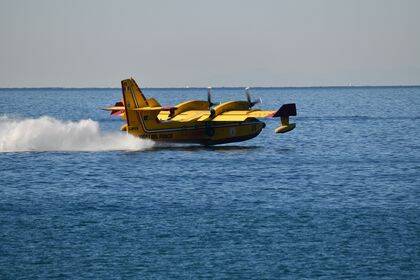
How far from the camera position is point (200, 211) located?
46.0m

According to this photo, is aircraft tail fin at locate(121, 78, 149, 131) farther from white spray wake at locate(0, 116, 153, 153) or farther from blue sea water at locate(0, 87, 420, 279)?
white spray wake at locate(0, 116, 153, 153)

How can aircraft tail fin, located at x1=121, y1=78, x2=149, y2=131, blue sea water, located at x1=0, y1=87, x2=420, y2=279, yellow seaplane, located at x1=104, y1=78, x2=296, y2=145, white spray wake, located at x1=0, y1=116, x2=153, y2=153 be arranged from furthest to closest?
white spray wake, located at x1=0, y1=116, x2=153, y2=153 → yellow seaplane, located at x1=104, y1=78, x2=296, y2=145 → aircraft tail fin, located at x1=121, y1=78, x2=149, y2=131 → blue sea water, located at x1=0, y1=87, x2=420, y2=279

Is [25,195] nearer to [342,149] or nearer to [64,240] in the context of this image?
[64,240]

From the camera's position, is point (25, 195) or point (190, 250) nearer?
point (190, 250)

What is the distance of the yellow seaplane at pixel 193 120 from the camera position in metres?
69.2

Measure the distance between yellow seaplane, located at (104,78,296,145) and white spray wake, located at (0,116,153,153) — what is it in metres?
3.04

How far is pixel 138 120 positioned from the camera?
2724 inches

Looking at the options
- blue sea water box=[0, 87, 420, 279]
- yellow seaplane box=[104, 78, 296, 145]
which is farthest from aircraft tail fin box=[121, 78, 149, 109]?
blue sea water box=[0, 87, 420, 279]

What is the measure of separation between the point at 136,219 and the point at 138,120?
2597cm

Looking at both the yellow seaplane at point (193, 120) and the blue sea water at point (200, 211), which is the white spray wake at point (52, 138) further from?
the yellow seaplane at point (193, 120)

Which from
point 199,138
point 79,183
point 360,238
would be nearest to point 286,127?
point 199,138

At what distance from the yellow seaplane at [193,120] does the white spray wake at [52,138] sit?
9.97 ft

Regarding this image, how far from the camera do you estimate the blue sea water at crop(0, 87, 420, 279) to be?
3450cm

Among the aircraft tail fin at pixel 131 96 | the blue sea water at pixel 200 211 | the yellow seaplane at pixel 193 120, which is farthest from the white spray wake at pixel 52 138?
the aircraft tail fin at pixel 131 96
